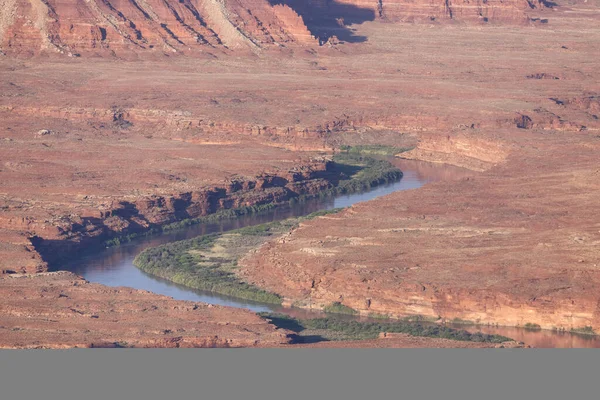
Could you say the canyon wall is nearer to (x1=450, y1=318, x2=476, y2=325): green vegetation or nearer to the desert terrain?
the desert terrain

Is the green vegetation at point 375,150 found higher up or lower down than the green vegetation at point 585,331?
lower down

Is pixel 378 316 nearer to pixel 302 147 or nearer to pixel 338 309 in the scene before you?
pixel 338 309

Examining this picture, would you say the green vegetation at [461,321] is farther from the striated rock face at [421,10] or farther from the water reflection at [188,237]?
the striated rock face at [421,10]

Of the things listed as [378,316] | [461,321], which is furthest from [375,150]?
[461,321]

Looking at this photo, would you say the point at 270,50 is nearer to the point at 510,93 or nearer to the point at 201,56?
the point at 201,56

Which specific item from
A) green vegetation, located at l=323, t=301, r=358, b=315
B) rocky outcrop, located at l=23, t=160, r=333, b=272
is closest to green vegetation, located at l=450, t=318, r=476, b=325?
green vegetation, located at l=323, t=301, r=358, b=315

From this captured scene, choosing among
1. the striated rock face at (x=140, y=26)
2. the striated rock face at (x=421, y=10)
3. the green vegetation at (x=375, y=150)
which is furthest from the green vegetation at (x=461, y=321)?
the striated rock face at (x=421, y=10)
